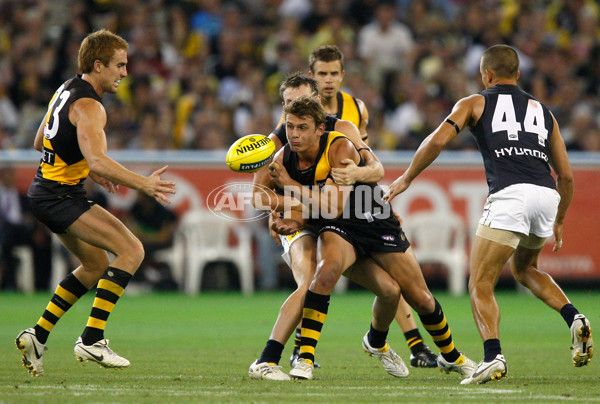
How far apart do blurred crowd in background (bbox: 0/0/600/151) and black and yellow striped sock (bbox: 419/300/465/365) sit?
8876 millimetres

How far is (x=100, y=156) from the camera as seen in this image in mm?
6602

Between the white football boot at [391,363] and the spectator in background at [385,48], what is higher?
the spectator in background at [385,48]

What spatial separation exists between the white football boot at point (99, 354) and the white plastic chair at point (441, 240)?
8530 millimetres

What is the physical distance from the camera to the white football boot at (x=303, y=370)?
21.2ft

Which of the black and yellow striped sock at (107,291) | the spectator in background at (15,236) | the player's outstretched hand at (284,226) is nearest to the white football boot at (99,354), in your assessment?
the black and yellow striped sock at (107,291)

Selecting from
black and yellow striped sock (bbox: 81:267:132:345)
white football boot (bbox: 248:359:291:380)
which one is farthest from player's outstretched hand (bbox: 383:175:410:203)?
black and yellow striped sock (bbox: 81:267:132:345)

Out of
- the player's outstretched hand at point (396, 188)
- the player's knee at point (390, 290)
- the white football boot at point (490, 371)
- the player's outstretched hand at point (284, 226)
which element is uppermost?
the player's outstretched hand at point (396, 188)

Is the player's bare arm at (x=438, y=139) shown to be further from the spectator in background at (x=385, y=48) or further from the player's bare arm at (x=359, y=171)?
the spectator in background at (x=385, y=48)

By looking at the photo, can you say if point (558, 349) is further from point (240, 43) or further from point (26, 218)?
point (240, 43)

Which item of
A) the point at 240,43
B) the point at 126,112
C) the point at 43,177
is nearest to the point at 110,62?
the point at 43,177

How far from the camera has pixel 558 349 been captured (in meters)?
8.76

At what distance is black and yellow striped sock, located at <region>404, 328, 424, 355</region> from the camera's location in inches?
305

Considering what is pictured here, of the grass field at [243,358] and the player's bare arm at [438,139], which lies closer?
the grass field at [243,358]

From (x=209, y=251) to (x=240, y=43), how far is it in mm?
4745
